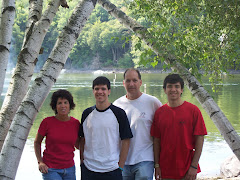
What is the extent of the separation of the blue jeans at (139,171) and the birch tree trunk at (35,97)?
975 millimetres

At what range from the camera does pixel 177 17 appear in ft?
16.1

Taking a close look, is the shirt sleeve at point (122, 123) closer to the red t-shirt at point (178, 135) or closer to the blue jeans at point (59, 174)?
the red t-shirt at point (178, 135)

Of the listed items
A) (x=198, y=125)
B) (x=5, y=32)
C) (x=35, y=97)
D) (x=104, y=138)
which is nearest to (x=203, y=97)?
(x=198, y=125)

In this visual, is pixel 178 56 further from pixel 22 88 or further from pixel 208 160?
pixel 208 160

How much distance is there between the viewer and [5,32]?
2.90 meters

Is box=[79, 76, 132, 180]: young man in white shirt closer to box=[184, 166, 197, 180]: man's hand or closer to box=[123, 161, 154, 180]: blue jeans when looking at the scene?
box=[123, 161, 154, 180]: blue jeans

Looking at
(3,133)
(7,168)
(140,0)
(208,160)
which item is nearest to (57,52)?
(3,133)

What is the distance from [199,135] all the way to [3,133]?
1669 millimetres

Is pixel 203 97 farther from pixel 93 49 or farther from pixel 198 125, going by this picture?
pixel 93 49

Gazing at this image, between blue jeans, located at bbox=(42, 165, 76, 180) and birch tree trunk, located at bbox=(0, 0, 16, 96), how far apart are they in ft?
2.70

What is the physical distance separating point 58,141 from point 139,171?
0.76 m

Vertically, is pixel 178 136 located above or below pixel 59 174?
above

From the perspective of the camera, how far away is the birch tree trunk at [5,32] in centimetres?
281

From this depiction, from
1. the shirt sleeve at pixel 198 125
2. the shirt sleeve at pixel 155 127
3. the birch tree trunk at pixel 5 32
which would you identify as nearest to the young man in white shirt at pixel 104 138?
the shirt sleeve at pixel 155 127
